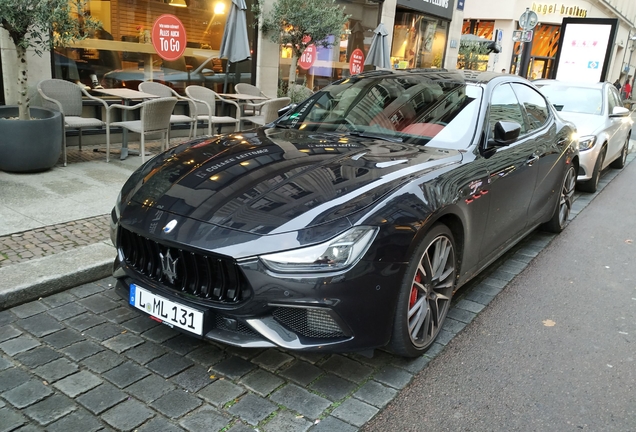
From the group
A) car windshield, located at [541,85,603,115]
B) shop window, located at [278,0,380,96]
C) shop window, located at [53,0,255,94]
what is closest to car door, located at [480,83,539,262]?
car windshield, located at [541,85,603,115]

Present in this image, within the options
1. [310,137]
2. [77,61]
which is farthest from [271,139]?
[77,61]

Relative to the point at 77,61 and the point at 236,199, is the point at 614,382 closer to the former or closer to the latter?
the point at 236,199

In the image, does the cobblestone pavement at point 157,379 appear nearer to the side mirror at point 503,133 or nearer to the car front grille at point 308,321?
the car front grille at point 308,321

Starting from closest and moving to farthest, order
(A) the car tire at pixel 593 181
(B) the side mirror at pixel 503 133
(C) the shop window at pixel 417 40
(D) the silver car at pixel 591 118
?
(B) the side mirror at pixel 503 133 → (D) the silver car at pixel 591 118 → (A) the car tire at pixel 593 181 → (C) the shop window at pixel 417 40

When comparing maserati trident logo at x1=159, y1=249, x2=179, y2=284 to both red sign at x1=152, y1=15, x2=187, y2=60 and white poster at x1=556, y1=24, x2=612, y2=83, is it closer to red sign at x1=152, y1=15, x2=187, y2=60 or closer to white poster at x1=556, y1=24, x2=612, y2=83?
red sign at x1=152, y1=15, x2=187, y2=60

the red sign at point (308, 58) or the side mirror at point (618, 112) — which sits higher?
the red sign at point (308, 58)

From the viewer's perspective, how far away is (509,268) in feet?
Answer: 16.1

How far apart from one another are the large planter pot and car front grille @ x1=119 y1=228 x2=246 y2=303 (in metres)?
3.92

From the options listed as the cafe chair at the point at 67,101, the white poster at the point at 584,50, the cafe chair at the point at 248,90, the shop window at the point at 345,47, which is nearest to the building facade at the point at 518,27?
the white poster at the point at 584,50

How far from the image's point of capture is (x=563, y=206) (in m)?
6.01

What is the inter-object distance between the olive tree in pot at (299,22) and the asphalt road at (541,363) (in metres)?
7.06

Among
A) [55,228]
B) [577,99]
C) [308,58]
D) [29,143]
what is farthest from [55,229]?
[308,58]

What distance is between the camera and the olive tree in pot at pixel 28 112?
231 inches

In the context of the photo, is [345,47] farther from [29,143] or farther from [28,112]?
[29,143]
